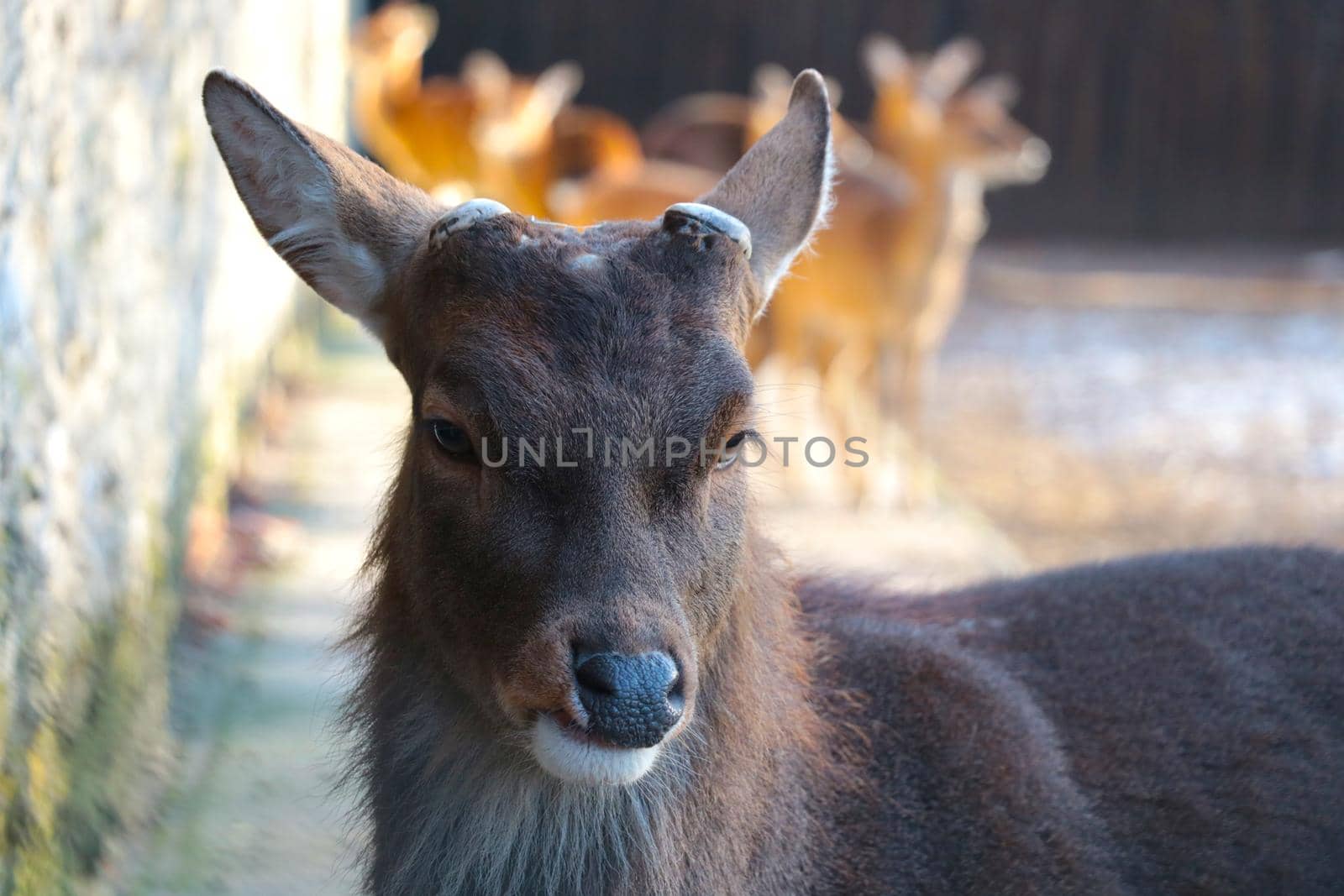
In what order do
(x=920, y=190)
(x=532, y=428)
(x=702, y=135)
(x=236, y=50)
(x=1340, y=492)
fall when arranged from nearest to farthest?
1. (x=532, y=428)
2. (x=236, y=50)
3. (x=1340, y=492)
4. (x=920, y=190)
5. (x=702, y=135)

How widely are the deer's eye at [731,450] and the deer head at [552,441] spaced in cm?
1

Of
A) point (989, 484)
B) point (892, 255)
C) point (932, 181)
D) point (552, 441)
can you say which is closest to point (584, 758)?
point (552, 441)

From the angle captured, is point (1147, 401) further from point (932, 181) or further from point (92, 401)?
point (92, 401)

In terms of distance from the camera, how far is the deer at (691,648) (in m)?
2.56

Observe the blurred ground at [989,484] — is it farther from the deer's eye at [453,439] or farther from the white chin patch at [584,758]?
the white chin patch at [584,758]

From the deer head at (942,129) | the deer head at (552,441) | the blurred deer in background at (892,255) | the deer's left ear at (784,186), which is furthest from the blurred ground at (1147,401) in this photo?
the deer head at (552,441)

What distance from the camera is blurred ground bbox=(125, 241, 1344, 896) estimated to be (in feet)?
15.8

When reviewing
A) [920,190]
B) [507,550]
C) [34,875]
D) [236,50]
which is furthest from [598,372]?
[920,190]

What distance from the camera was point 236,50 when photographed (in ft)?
27.3

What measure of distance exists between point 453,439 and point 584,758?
0.70 m

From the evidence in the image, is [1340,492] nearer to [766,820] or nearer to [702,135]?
[702,135]

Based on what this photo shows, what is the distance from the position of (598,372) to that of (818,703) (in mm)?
1108

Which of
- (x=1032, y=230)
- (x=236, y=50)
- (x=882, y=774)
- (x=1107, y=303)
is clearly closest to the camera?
(x=882, y=774)

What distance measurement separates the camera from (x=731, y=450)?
2.84 metres
